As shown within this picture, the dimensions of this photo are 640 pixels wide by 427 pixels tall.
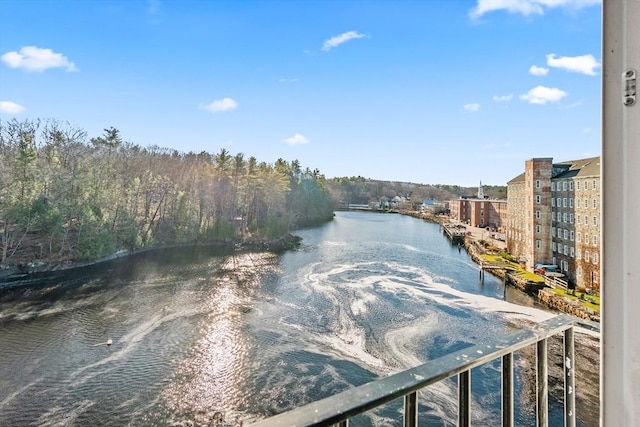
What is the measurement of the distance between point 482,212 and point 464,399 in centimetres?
2922

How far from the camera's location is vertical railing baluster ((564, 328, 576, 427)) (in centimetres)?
77

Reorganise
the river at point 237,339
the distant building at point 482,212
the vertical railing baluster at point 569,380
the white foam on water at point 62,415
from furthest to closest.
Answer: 1. the distant building at point 482,212
2. the river at point 237,339
3. the white foam on water at point 62,415
4. the vertical railing baluster at point 569,380

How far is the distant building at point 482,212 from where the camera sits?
79.6 ft

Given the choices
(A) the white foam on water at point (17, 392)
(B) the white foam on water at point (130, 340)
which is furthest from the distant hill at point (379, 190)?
(A) the white foam on water at point (17, 392)

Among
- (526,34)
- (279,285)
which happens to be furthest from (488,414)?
(279,285)

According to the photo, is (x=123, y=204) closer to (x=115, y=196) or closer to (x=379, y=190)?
(x=115, y=196)

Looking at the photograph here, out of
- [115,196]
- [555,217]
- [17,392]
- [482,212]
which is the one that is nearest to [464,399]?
[17,392]

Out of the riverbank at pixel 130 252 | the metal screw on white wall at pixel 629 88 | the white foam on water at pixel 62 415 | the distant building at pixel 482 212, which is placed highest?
the metal screw on white wall at pixel 629 88

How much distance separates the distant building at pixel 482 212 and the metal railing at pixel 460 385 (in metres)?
23.4

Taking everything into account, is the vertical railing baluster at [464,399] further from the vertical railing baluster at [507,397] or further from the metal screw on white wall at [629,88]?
the metal screw on white wall at [629,88]

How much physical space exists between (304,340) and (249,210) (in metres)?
13.9

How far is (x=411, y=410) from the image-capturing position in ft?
1.71

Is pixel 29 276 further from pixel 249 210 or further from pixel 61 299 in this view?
pixel 249 210

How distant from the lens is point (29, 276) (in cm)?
1110
